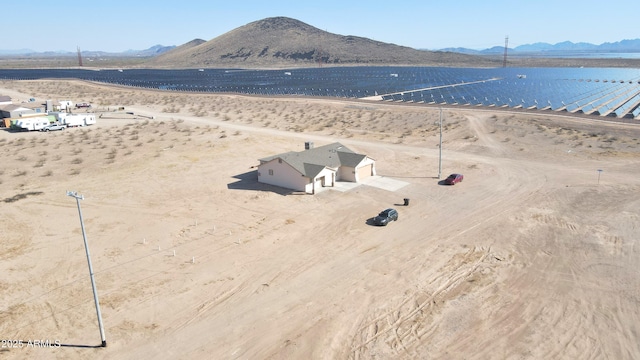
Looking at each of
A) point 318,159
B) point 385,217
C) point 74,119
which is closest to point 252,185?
point 318,159

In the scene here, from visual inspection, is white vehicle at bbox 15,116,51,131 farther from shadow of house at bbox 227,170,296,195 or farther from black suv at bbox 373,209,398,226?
black suv at bbox 373,209,398,226

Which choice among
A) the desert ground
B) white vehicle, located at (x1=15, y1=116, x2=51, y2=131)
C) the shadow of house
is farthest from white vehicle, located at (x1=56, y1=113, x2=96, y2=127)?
the shadow of house

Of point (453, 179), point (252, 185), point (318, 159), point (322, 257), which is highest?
point (318, 159)

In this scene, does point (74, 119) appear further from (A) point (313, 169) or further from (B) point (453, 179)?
(B) point (453, 179)

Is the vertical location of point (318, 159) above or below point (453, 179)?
above

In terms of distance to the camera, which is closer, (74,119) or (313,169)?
(313,169)

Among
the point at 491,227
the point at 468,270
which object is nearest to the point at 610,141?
the point at 491,227

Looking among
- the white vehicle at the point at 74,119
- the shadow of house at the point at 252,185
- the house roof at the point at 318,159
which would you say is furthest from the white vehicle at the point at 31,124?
the house roof at the point at 318,159
